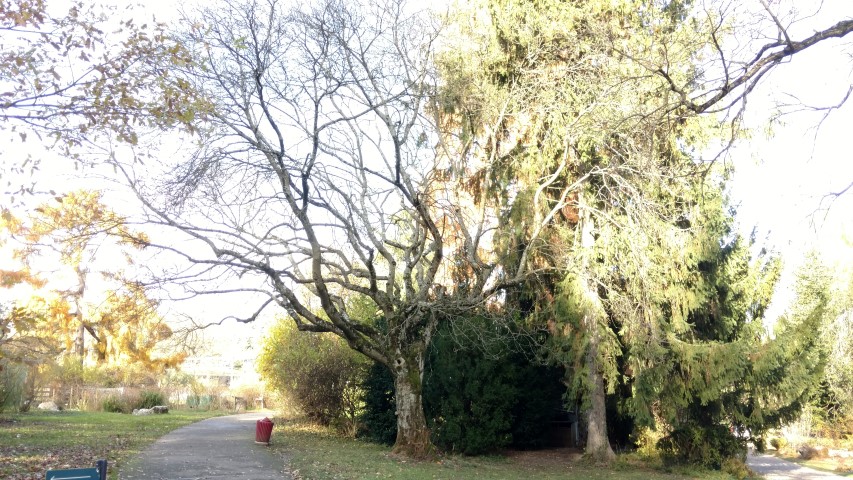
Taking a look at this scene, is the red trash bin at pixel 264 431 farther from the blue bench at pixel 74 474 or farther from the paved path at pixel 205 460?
the blue bench at pixel 74 474

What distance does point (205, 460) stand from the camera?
554 inches

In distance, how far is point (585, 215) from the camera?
17547 mm

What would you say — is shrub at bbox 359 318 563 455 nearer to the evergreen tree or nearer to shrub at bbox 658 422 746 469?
the evergreen tree

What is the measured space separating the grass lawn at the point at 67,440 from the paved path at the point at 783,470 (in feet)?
56.6

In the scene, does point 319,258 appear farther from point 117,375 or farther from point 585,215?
point 117,375

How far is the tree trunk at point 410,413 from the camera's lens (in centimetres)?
1633

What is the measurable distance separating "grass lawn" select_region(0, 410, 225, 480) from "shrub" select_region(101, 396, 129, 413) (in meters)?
5.30

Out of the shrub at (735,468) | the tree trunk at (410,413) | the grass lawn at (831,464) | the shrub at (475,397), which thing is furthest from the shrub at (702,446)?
the tree trunk at (410,413)

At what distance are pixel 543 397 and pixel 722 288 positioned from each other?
6.20 metres

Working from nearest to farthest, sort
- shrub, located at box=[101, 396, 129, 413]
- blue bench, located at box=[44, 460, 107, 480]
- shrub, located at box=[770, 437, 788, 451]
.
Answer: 1. blue bench, located at box=[44, 460, 107, 480]
2. shrub, located at box=[770, 437, 788, 451]
3. shrub, located at box=[101, 396, 129, 413]

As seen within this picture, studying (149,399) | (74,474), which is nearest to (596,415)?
(74,474)

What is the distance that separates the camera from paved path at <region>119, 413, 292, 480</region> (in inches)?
475

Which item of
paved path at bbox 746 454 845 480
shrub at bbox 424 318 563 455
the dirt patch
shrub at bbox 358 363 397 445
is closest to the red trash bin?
shrub at bbox 358 363 397 445

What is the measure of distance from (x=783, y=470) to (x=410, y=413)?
1381cm
